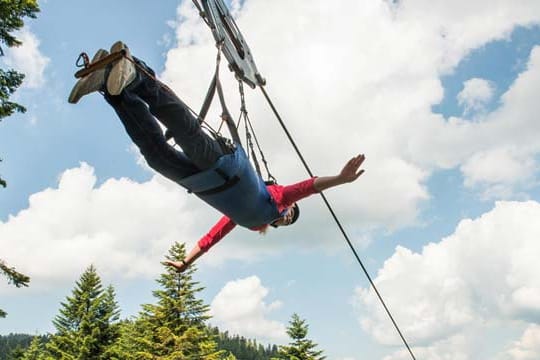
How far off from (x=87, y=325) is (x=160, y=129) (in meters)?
22.6

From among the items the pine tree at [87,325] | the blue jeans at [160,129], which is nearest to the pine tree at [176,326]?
the pine tree at [87,325]

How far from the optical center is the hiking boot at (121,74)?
340 cm

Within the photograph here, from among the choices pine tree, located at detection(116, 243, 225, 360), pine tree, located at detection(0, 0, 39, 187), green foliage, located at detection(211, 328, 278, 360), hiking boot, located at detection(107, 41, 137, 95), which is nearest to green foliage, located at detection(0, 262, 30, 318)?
pine tree, located at detection(0, 0, 39, 187)

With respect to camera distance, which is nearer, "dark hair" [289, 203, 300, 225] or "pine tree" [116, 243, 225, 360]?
"dark hair" [289, 203, 300, 225]

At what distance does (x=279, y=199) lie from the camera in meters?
4.75

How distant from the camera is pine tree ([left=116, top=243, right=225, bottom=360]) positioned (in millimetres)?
19797

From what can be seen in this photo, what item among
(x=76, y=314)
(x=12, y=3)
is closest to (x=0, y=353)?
(x=76, y=314)

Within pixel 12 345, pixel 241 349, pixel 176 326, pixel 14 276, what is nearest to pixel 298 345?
pixel 176 326

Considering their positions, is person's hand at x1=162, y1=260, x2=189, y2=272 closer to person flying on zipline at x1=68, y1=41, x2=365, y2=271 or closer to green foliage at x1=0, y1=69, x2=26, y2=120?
person flying on zipline at x1=68, y1=41, x2=365, y2=271

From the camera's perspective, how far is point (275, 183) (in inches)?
208

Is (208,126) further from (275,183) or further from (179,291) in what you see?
(179,291)

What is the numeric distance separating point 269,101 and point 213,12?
3.59 ft

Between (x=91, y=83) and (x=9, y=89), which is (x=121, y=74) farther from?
(x=9, y=89)

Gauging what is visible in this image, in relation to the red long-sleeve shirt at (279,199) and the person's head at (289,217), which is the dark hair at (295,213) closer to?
the person's head at (289,217)
